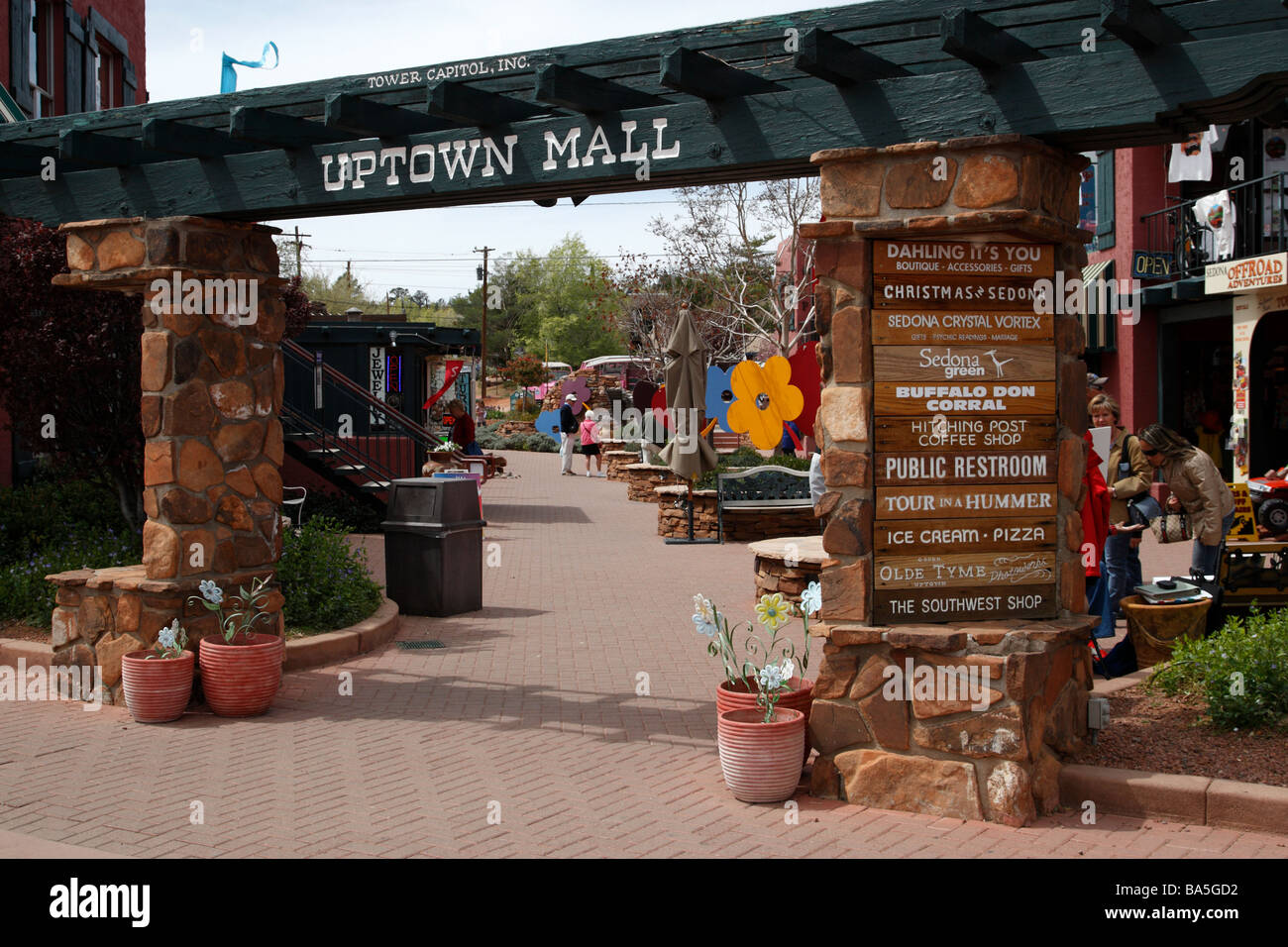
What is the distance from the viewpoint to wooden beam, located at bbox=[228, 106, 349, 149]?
6359 millimetres

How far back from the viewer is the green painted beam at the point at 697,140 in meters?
4.59

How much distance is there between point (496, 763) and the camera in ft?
19.2

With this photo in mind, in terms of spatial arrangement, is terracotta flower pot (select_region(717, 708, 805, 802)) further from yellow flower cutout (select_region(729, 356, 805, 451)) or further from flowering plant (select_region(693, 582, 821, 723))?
yellow flower cutout (select_region(729, 356, 805, 451))

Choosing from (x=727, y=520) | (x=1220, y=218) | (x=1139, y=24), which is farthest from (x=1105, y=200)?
(x=1139, y=24)

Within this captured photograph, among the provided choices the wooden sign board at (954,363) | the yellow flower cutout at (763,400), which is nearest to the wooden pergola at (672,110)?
the wooden sign board at (954,363)

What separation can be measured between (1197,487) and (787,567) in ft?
12.6

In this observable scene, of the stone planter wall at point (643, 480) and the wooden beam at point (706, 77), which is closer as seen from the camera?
the wooden beam at point (706, 77)

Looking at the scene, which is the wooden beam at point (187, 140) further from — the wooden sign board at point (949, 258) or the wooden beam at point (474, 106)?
the wooden sign board at point (949, 258)

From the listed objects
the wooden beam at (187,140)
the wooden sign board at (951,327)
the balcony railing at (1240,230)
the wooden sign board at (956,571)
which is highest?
the balcony railing at (1240,230)

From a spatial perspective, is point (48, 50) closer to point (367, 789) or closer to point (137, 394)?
point (137, 394)

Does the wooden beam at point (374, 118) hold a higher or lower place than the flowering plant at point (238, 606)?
higher

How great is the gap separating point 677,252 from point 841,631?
28.5 metres

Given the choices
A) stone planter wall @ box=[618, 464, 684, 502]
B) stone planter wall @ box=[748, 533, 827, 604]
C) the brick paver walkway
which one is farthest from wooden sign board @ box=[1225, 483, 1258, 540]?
stone planter wall @ box=[618, 464, 684, 502]

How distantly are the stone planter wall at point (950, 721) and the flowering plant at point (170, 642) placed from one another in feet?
12.7
